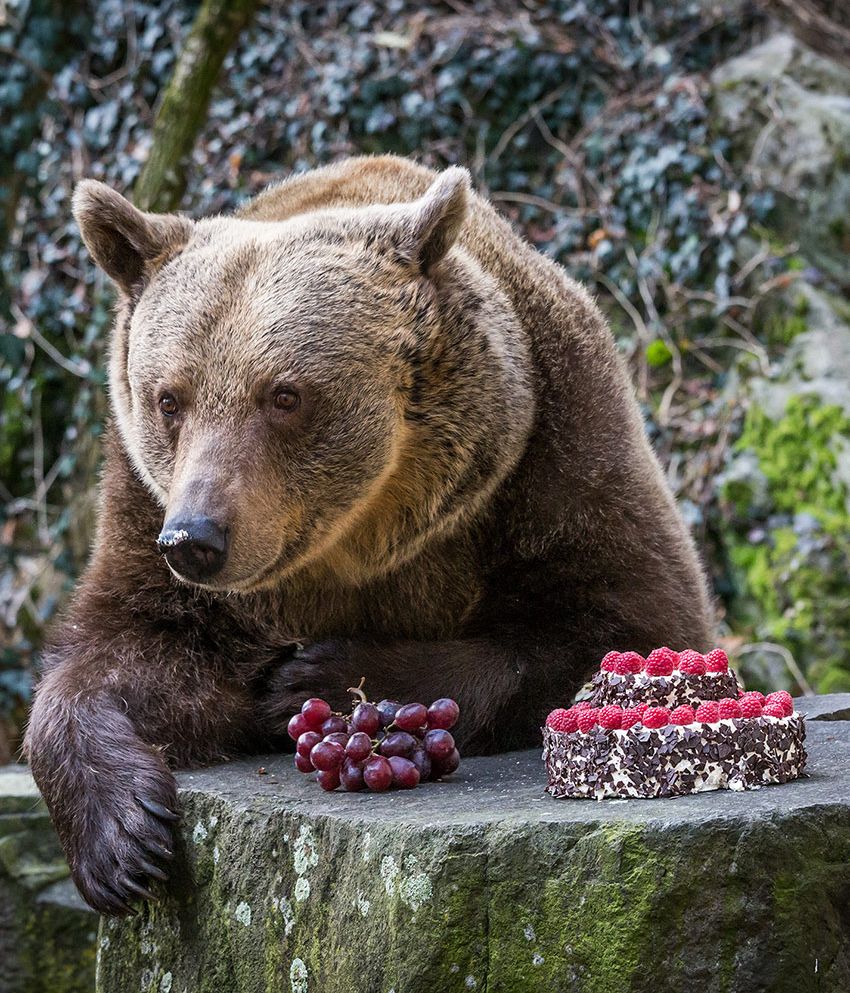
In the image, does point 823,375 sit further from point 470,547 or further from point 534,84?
point 470,547

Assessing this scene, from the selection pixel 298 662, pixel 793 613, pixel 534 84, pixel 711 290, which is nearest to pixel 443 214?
pixel 298 662

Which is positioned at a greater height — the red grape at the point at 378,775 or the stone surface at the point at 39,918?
the red grape at the point at 378,775

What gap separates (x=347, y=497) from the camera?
3830mm

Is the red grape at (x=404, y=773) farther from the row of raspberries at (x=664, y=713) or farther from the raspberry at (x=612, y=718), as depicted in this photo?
the raspberry at (x=612, y=718)

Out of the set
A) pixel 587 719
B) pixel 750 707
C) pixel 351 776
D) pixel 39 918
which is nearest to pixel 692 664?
pixel 750 707

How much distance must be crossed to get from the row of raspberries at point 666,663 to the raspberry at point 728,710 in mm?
171

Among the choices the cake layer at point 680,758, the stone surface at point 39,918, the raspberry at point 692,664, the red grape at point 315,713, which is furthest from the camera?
the stone surface at point 39,918

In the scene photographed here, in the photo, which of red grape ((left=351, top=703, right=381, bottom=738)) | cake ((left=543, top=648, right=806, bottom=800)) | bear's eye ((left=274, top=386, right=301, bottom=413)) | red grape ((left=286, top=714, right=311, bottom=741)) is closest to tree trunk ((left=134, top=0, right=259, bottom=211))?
bear's eye ((left=274, top=386, right=301, bottom=413))

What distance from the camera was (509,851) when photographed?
2.71m

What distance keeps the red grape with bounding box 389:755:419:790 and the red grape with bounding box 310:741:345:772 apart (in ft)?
0.42

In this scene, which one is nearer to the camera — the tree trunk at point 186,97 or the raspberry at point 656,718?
the raspberry at point 656,718

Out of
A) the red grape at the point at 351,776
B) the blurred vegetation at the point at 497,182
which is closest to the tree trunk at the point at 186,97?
the blurred vegetation at the point at 497,182

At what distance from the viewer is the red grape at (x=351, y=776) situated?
3.29 m

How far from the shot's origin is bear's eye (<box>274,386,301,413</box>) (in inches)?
144
